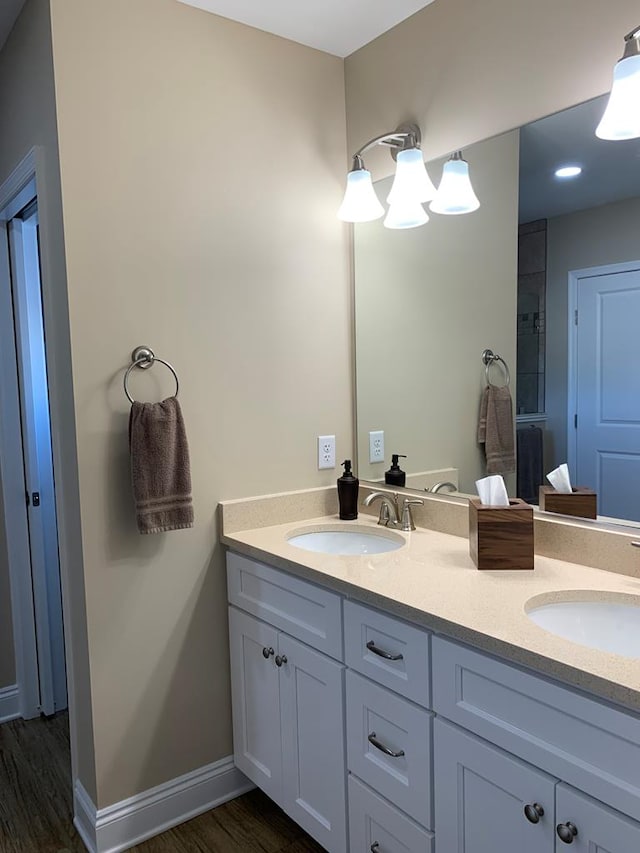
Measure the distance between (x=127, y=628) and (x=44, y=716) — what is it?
1.05 m

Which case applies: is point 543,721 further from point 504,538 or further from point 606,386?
point 606,386

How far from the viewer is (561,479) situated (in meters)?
1.71

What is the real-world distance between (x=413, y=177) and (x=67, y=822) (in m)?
2.26

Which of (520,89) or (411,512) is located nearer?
(520,89)

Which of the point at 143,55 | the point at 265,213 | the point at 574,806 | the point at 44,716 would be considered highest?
the point at 143,55

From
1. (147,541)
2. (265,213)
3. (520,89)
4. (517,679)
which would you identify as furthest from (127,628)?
(520,89)

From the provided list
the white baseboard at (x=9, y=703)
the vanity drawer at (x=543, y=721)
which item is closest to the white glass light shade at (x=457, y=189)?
the vanity drawer at (x=543, y=721)

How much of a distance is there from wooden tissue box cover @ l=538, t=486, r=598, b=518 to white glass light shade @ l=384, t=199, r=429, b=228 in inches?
35.9

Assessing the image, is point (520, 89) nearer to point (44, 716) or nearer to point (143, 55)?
point (143, 55)

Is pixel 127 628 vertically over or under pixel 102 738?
over

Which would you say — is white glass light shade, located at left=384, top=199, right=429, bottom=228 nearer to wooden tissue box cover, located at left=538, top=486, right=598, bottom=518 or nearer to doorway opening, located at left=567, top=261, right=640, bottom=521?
doorway opening, located at left=567, top=261, right=640, bottom=521

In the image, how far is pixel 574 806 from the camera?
1067 mm

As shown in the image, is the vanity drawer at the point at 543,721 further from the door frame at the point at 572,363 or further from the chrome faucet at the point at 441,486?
the chrome faucet at the point at 441,486

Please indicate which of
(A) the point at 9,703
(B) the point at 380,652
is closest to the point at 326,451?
(B) the point at 380,652
